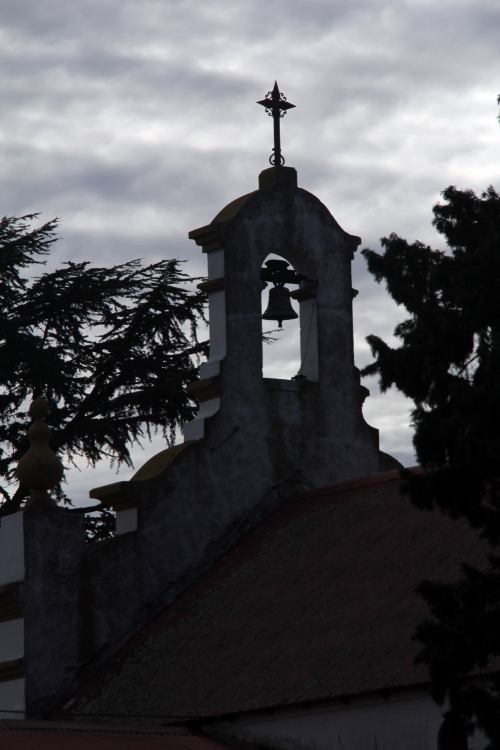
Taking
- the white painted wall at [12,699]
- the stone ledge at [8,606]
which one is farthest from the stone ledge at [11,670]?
the stone ledge at [8,606]

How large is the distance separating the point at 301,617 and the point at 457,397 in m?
4.70

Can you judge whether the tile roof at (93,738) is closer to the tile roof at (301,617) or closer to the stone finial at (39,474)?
the tile roof at (301,617)

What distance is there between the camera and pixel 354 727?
43.8 ft

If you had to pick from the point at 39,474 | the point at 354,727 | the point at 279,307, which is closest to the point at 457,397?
the point at 354,727

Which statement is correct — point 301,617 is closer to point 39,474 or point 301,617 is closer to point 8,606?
point 8,606

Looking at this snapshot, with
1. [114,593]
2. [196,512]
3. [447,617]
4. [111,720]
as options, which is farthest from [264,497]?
[447,617]

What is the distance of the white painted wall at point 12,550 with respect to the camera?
653 inches

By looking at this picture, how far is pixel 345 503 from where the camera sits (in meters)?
17.4

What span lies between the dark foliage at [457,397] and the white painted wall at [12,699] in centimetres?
625

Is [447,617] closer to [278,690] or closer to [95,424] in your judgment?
[278,690]

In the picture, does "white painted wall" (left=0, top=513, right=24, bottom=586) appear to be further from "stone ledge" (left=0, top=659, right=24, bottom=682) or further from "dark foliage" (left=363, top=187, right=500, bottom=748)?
"dark foliage" (left=363, top=187, right=500, bottom=748)

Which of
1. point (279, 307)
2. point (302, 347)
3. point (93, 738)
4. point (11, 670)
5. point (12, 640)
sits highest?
point (279, 307)

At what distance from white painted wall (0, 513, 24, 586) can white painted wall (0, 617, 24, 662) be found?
49cm

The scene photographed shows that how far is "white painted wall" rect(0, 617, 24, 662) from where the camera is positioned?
645 inches
